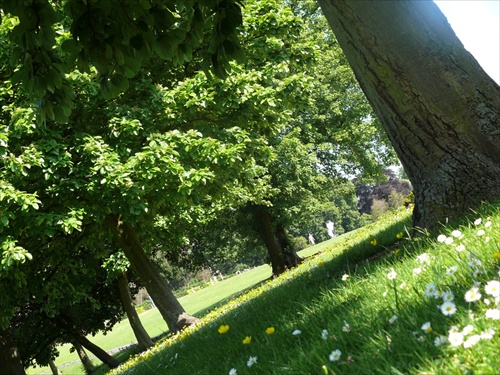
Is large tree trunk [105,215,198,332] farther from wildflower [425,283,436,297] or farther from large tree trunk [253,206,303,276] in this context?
large tree trunk [253,206,303,276]

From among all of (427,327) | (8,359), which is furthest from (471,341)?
(8,359)

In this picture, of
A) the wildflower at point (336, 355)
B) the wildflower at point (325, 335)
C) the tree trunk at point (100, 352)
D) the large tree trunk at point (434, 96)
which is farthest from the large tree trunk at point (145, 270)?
the wildflower at point (336, 355)

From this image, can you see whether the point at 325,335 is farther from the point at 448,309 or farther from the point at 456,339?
the point at 456,339

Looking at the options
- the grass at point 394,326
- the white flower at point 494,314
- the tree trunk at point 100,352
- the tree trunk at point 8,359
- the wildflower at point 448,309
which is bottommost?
the tree trunk at point 100,352

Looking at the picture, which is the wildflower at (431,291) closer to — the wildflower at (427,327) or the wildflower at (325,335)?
the wildflower at (427,327)

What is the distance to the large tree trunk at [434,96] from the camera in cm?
450

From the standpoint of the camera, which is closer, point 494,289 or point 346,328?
point 494,289

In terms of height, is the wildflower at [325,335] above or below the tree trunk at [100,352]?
above

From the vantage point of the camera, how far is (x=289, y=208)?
2302 centimetres

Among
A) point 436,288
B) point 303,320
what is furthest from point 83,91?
point 436,288

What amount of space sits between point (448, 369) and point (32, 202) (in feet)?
24.9

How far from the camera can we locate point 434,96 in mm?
4535

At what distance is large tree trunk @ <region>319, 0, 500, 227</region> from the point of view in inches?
177

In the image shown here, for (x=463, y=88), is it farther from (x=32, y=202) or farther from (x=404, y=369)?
(x=32, y=202)
